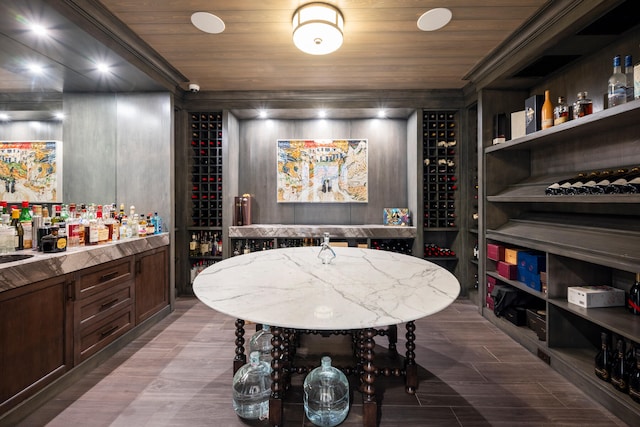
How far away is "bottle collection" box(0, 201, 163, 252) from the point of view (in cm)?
216

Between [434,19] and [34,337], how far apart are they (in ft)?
11.9

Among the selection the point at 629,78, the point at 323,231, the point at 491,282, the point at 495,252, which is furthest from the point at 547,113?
the point at 323,231

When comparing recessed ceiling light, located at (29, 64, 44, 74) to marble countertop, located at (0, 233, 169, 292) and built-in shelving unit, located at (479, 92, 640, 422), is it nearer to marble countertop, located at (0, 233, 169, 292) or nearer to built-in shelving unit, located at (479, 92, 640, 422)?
marble countertop, located at (0, 233, 169, 292)

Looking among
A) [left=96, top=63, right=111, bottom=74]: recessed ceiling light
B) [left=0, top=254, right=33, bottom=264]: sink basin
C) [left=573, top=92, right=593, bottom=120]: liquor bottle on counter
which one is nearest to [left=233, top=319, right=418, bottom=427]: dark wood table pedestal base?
[left=0, top=254, right=33, bottom=264]: sink basin

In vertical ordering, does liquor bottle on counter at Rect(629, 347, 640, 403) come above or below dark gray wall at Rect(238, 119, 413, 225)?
below

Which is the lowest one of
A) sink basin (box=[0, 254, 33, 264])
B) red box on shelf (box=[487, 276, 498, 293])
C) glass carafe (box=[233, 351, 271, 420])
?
glass carafe (box=[233, 351, 271, 420])

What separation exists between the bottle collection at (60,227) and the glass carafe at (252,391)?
1665 mm

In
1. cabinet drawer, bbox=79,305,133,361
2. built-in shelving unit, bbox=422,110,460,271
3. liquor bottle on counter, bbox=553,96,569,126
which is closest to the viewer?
cabinet drawer, bbox=79,305,133,361

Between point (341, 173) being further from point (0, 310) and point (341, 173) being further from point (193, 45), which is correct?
point (0, 310)

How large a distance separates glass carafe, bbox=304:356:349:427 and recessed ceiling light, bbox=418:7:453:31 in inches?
104

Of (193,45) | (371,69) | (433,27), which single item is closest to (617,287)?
(433,27)

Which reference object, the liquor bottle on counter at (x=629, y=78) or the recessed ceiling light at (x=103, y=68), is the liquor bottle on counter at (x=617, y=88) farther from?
the recessed ceiling light at (x=103, y=68)

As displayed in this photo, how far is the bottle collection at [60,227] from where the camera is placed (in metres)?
2.16

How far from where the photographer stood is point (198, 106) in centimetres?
420
